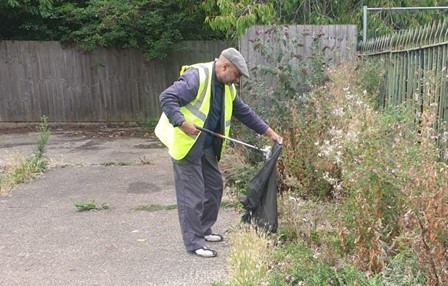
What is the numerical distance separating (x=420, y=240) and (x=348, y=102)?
88.2 inches

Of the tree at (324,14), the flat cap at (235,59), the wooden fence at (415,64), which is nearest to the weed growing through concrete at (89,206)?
the flat cap at (235,59)

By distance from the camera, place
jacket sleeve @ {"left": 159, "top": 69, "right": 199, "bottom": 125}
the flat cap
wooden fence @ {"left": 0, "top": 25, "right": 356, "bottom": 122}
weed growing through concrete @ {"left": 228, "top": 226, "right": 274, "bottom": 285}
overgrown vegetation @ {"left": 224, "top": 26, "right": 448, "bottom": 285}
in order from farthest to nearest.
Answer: wooden fence @ {"left": 0, "top": 25, "right": 356, "bottom": 122} < the flat cap < jacket sleeve @ {"left": 159, "top": 69, "right": 199, "bottom": 125} < weed growing through concrete @ {"left": 228, "top": 226, "right": 274, "bottom": 285} < overgrown vegetation @ {"left": 224, "top": 26, "right": 448, "bottom": 285}

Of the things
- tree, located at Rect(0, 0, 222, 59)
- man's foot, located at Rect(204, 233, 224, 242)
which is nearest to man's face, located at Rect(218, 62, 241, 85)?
man's foot, located at Rect(204, 233, 224, 242)

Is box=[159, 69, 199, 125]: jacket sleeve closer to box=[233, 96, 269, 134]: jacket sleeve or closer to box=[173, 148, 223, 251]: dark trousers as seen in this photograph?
box=[173, 148, 223, 251]: dark trousers

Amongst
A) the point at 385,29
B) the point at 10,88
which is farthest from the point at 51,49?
the point at 385,29

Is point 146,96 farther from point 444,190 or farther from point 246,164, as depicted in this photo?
point 444,190

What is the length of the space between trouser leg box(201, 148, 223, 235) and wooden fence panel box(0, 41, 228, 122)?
8.09m

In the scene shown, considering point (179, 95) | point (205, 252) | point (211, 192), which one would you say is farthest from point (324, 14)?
point (205, 252)

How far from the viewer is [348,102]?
4.80 meters

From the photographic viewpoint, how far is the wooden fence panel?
12.2 metres

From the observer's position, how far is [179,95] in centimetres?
387

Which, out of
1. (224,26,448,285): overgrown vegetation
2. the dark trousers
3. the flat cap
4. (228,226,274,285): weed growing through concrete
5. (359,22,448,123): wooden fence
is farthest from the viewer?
(359,22,448,123): wooden fence

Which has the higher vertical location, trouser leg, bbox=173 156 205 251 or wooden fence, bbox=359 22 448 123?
wooden fence, bbox=359 22 448 123

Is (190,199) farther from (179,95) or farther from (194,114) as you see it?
(179,95)
